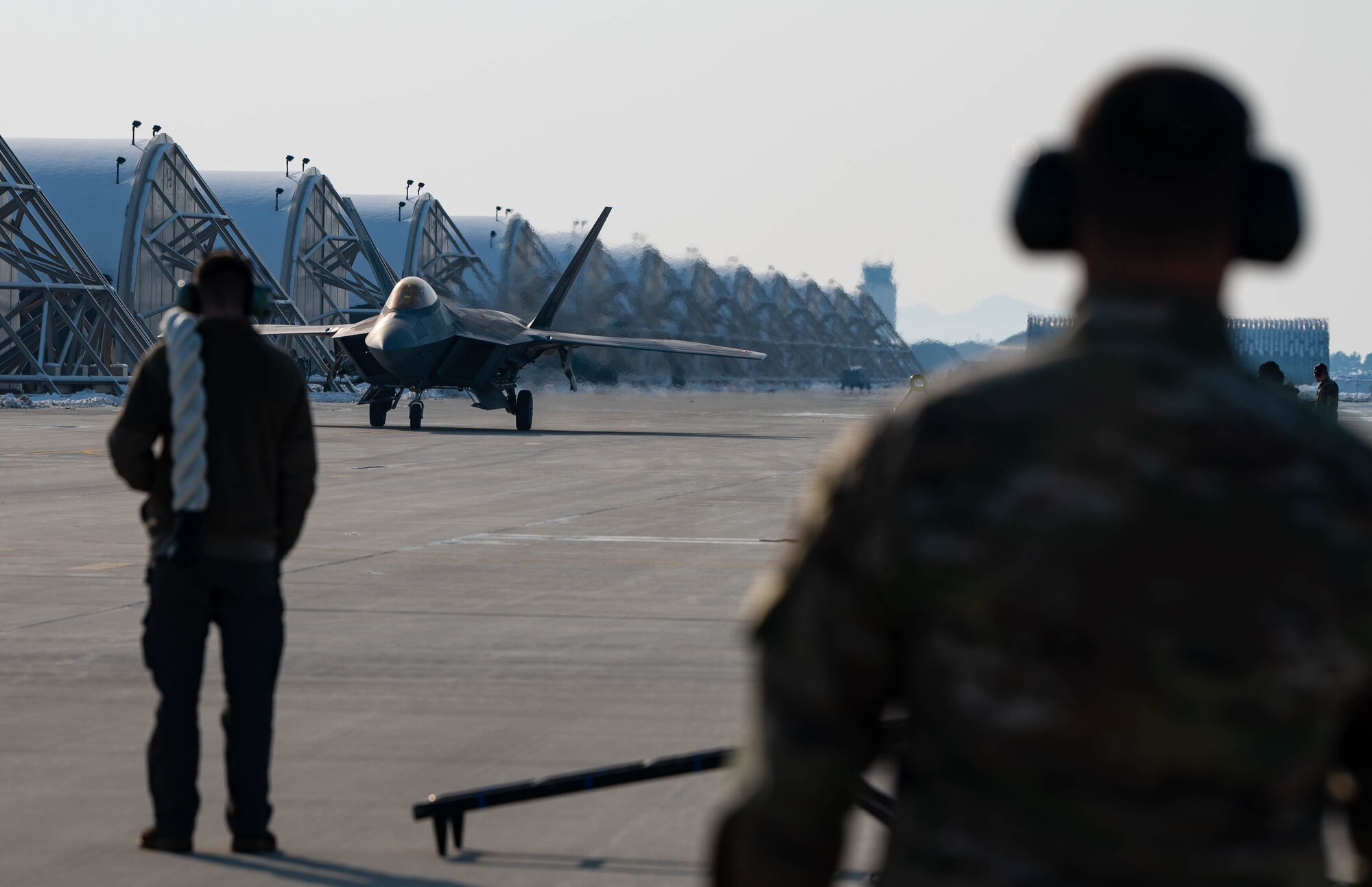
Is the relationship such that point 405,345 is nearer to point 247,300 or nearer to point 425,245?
point 247,300

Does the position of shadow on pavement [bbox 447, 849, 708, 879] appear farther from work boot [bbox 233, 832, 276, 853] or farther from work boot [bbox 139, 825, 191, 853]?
work boot [bbox 139, 825, 191, 853]

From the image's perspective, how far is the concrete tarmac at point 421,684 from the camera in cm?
617

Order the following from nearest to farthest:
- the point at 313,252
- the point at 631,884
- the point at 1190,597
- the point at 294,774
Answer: the point at 1190,597, the point at 631,884, the point at 294,774, the point at 313,252

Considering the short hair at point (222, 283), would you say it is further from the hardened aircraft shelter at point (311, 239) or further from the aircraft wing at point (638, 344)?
the hardened aircraft shelter at point (311, 239)

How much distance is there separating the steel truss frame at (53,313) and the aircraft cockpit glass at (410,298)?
26871 mm

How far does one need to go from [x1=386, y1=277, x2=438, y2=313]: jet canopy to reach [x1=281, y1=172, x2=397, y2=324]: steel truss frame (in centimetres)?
5420

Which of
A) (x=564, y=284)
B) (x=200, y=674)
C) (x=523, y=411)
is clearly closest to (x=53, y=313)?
(x=564, y=284)

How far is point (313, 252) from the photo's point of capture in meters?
98.9

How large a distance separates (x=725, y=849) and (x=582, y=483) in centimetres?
2320

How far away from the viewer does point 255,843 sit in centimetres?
614

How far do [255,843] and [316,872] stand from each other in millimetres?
389

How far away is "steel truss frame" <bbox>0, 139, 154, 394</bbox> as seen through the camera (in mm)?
64000

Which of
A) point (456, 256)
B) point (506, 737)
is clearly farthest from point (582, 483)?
point (456, 256)

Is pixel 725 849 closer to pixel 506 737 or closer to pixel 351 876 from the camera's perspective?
pixel 351 876
